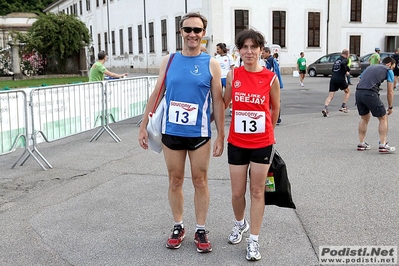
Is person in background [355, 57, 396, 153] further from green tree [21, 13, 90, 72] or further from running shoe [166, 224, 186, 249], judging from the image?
green tree [21, 13, 90, 72]

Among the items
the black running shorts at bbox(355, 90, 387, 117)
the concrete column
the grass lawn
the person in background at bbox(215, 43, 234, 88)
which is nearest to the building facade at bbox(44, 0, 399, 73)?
the concrete column

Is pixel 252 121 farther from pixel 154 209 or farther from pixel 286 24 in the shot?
pixel 286 24

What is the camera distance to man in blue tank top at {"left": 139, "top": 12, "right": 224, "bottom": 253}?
391cm

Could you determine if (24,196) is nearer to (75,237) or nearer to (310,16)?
(75,237)

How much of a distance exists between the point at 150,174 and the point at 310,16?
114 feet

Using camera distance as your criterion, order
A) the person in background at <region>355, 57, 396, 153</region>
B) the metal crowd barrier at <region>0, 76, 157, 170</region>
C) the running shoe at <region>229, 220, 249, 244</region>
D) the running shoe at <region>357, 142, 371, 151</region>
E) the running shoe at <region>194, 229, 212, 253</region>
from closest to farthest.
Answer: the running shoe at <region>194, 229, 212, 253</region> → the running shoe at <region>229, 220, 249, 244</region> → the metal crowd barrier at <region>0, 76, 157, 170</region> → the person in background at <region>355, 57, 396, 153</region> → the running shoe at <region>357, 142, 371, 151</region>

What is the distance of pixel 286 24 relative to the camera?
3797 centimetres

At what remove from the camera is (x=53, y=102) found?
8.15 m

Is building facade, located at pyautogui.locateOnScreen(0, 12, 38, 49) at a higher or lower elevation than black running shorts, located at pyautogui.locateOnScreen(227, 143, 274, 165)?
higher

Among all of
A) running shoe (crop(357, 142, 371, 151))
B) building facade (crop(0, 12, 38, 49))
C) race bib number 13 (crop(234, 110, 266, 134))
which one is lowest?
running shoe (crop(357, 142, 371, 151))

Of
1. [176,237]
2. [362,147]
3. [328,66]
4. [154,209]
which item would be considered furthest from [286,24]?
[176,237]

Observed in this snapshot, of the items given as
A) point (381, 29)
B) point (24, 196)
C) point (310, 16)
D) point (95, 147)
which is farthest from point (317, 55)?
point (24, 196)

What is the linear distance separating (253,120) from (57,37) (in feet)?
88.5

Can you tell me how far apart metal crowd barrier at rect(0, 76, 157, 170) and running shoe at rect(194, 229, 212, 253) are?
397 cm
